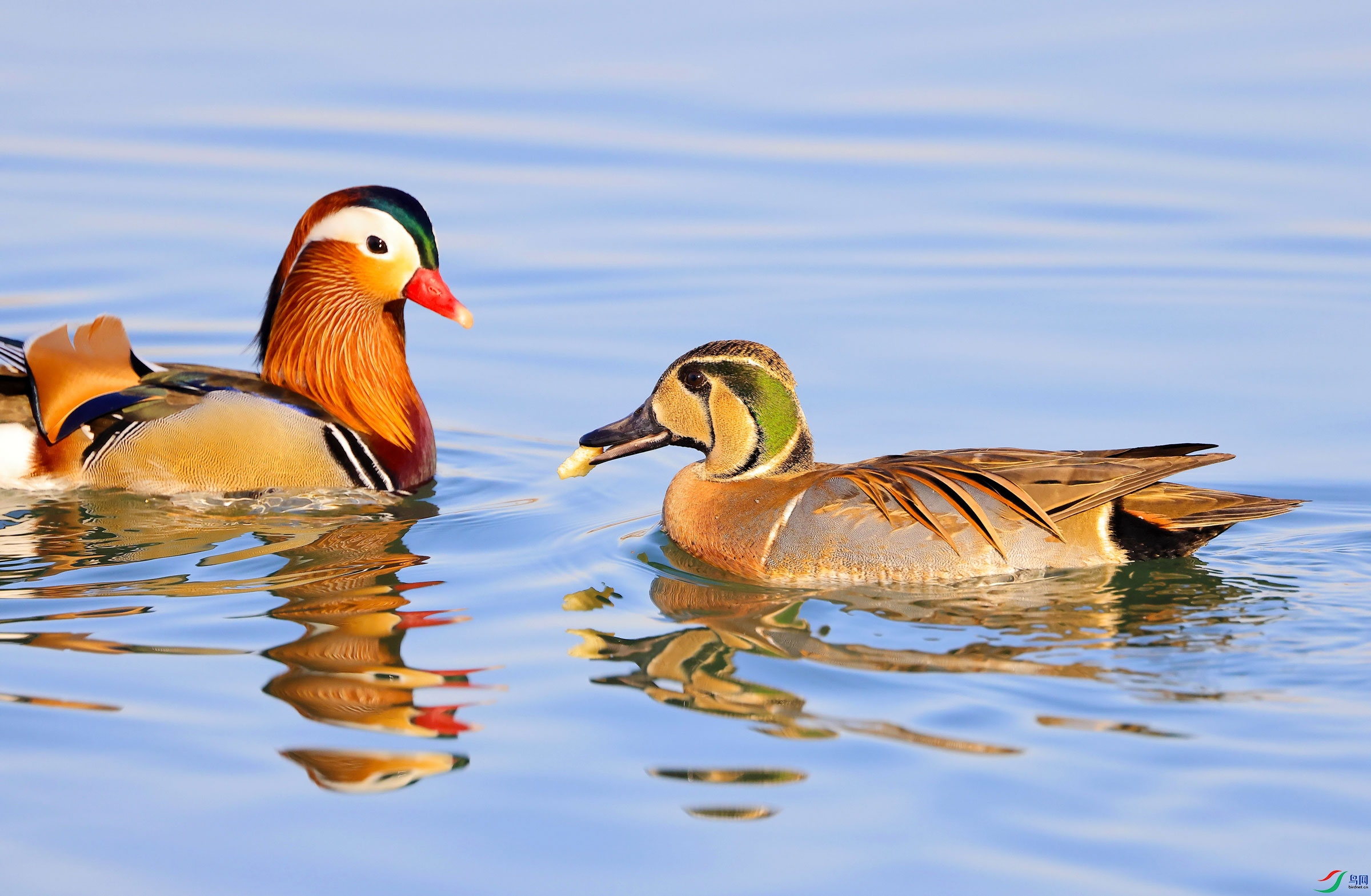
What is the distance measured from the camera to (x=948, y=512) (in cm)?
805

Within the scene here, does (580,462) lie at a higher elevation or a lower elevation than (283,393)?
lower

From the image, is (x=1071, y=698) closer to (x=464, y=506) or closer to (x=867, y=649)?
(x=867, y=649)

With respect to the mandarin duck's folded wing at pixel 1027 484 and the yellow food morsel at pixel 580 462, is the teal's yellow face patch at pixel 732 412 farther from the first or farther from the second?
the mandarin duck's folded wing at pixel 1027 484

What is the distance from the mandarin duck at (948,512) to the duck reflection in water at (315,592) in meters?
1.50

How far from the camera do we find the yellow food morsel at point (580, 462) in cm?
892

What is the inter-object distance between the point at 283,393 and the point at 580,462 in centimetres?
198

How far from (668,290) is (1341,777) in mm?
8022

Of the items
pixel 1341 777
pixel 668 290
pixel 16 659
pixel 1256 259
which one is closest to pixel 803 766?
pixel 1341 777

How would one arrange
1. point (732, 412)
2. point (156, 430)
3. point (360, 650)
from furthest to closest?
point (156, 430) < point (732, 412) < point (360, 650)

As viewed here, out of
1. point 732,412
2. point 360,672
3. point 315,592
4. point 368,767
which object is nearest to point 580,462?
point 732,412

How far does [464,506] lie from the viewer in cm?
969

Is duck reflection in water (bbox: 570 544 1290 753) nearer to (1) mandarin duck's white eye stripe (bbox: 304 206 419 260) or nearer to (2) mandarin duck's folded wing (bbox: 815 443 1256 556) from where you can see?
(2) mandarin duck's folded wing (bbox: 815 443 1256 556)

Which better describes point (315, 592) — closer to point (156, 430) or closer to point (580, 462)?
point (580, 462)

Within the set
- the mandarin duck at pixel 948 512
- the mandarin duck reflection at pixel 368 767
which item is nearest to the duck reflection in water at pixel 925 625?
the mandarin duck at pixel 948 512
